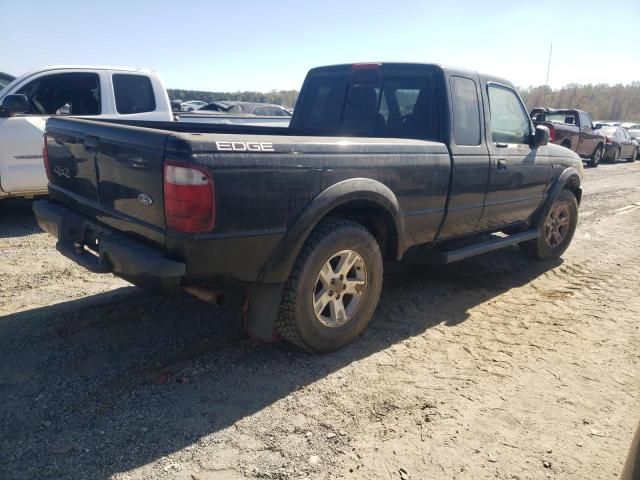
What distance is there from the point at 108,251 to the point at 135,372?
2.58 ft

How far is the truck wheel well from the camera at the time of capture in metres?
3.46

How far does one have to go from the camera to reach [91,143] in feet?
10.4

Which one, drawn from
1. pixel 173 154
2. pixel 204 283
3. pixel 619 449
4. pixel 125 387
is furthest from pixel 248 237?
pixel 619 449

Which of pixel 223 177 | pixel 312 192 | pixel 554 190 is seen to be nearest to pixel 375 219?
pixel 312 192

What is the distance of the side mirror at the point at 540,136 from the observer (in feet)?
16.4

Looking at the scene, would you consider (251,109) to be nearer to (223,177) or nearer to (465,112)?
(465,112)

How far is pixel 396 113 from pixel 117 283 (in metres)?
2.87

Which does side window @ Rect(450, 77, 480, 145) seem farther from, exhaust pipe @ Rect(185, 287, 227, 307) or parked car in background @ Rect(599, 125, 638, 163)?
parked car in background @ Rect(599, 125, 638, 163)

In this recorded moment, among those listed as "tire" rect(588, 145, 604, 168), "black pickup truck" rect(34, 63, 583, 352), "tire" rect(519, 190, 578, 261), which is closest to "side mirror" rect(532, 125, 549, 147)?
"black pickup truck" rect(34, 63, 583, 352)

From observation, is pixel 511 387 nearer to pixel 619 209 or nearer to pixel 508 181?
pixel 508 181

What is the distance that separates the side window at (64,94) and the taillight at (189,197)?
16.1 ft

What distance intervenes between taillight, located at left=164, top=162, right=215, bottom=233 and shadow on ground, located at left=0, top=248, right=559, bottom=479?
1.02 meters

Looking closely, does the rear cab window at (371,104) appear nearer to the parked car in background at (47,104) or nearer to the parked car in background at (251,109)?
the parked car in background at (47,104)

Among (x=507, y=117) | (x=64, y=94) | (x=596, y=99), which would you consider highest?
(x=596, y=99)
